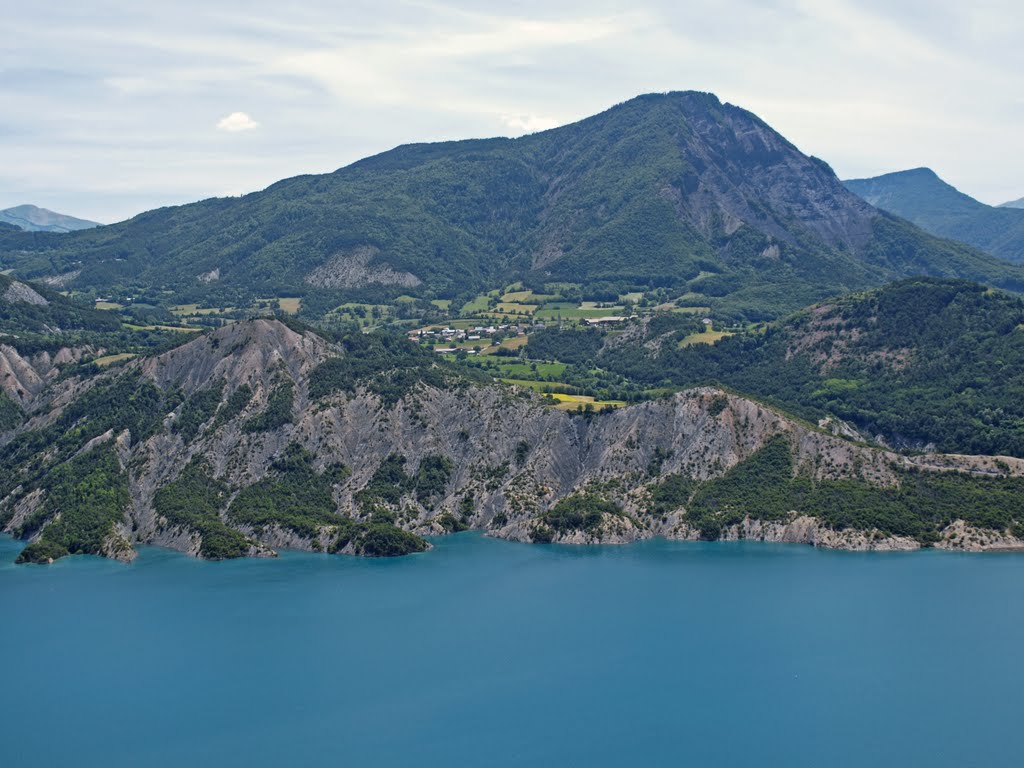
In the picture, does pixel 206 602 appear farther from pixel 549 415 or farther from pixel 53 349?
pixel 53 349

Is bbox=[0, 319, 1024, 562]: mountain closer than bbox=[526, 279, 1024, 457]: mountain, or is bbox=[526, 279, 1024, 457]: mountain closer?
bbox=[0, 319, 1024, 562]: mountain

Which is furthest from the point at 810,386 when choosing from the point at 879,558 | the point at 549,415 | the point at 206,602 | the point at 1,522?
the point at 1,522

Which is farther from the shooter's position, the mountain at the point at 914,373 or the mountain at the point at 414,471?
the mountain at the point at 914,373

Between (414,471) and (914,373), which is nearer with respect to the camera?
(414,471)
